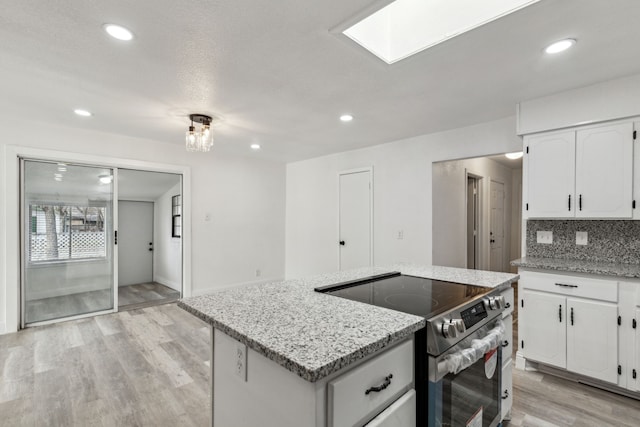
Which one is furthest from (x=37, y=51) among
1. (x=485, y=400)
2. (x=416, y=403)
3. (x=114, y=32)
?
(x=485, y=400)

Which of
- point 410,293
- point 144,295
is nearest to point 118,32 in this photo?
point 410,293

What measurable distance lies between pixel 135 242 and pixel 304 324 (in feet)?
20.0

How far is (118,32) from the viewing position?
1769mm

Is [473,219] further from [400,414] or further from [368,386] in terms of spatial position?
[368,386]

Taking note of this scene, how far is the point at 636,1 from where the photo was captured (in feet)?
4.93

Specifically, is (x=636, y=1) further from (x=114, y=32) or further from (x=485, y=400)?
(x=114, y=32)

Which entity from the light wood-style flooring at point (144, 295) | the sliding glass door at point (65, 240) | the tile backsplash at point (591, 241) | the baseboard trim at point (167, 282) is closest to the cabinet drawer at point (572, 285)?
the tile backsplash at point (591, 241)

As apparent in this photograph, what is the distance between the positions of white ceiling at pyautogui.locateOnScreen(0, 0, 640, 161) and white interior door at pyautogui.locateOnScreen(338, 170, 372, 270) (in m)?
1.35

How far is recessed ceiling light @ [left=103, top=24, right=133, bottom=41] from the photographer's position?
1.72 meters

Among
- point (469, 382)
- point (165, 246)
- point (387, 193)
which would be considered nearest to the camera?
point (469, 382)

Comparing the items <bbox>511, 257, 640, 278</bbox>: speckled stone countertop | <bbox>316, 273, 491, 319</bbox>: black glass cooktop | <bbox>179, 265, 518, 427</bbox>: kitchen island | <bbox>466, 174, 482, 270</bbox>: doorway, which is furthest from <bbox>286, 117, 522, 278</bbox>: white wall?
<bbox>179, 265, 518, 427</bbox>: kitchen island

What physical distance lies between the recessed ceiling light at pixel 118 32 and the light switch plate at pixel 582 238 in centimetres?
376

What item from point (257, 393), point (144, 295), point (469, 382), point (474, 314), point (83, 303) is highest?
point (474, 314)

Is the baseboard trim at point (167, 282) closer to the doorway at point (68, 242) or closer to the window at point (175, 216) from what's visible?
the doorway at point (68, 242)
